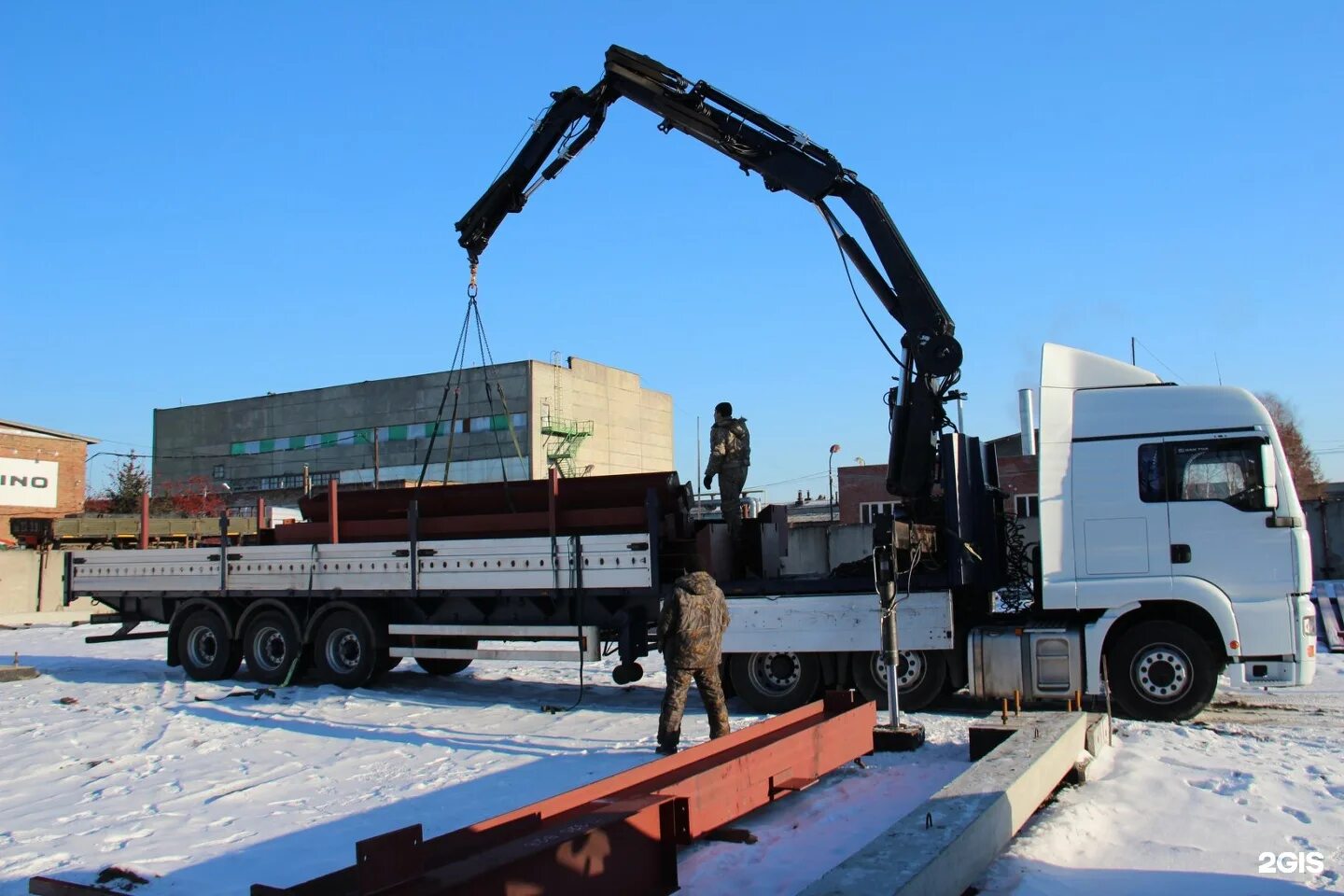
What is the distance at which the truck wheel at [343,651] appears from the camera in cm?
1268

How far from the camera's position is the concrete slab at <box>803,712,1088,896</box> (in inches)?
169

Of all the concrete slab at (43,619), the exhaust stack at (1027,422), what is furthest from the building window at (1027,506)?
the concrete slab at (43,619)

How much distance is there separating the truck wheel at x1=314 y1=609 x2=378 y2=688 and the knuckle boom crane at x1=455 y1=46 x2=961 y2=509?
19.7 feet

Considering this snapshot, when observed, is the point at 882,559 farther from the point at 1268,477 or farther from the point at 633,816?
the point at 633,816

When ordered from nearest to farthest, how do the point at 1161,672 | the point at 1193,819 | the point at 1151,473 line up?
the point at 1193,819 → the point at 1161,672 → the point at 1151,473

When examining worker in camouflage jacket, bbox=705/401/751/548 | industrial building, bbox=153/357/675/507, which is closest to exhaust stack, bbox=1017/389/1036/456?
worker in camouflage jacket, bbox=705/401/751/548

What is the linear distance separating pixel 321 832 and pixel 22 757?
441 cm

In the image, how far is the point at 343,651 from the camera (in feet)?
42.7

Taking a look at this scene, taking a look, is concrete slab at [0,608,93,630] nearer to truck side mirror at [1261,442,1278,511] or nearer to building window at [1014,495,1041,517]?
building window at [1014,495,1041,517]

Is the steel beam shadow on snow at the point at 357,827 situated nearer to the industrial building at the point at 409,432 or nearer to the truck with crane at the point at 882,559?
the truck with crane at the point at 882,559

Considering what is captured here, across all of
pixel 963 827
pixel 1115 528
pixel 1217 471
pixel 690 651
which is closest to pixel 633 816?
pixel 963 827

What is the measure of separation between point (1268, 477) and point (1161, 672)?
1.98m

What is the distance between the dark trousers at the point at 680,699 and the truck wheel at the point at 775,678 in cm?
222

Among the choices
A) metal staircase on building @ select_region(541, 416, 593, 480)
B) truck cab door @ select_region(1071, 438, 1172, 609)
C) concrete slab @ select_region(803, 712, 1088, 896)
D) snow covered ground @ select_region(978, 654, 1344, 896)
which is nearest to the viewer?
concrete slab @ select_region(803, 712, 1088, 896)
